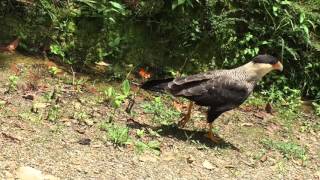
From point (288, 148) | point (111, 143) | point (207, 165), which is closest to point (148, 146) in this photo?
point (111, 143)

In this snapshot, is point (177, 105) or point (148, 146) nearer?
point (148, 146)

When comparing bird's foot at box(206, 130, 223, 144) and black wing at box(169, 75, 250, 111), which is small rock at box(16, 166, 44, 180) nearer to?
black wing at box(169, 75, 250, 111)

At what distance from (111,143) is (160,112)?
1.21m

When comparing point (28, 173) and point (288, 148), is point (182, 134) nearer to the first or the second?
point (288, 148)

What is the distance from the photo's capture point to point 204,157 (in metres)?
5.89

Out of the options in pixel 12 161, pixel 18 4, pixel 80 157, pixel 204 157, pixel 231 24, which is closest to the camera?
→ pixel 12 161

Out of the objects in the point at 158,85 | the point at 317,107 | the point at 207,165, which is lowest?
the point at 207,165

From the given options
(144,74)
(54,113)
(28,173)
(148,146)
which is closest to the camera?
(28,173)

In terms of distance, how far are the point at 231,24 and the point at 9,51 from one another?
2947mm

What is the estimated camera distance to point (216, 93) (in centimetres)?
626

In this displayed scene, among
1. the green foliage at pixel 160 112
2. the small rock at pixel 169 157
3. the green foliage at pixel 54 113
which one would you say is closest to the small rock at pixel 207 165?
the small rock at pixel 169 157

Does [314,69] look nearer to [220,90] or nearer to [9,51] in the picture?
[220,90]

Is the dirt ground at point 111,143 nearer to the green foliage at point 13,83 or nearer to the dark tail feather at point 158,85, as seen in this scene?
the green foliage at point 13,83

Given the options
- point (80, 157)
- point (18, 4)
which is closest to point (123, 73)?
point (18, 4)
